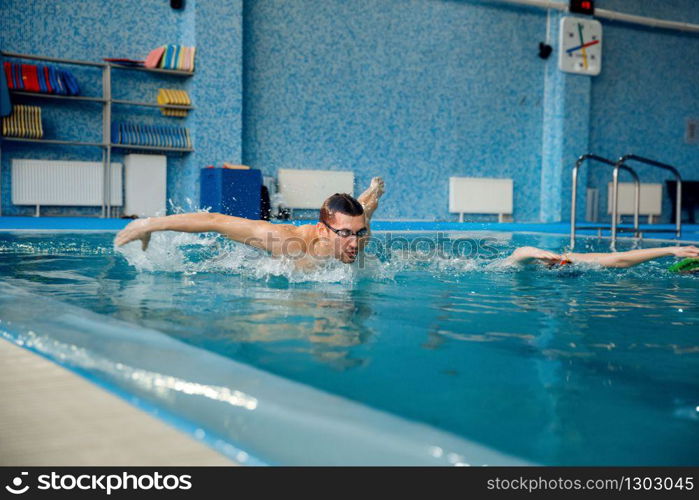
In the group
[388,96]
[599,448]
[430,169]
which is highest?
[388,96]

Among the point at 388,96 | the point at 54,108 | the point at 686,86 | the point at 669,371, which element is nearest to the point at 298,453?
the point at 669,371

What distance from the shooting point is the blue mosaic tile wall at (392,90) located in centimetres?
898

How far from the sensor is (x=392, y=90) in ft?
35.3

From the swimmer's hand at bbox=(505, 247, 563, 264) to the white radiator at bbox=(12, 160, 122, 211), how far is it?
20.4 ft

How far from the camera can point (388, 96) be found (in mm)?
10750

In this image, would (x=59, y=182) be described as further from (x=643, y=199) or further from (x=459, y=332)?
(x=643, y=199)

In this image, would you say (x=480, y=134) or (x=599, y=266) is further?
(x=480, y=134)

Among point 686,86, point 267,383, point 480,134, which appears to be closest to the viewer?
point 267,383

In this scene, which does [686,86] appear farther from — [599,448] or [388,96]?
[599,448]

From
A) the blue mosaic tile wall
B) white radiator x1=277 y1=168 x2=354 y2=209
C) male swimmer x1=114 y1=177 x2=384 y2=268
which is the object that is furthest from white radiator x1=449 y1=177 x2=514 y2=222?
male swimmer x1=114 y1=177 x2=384 y2=268

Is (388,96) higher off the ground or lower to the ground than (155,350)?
higher

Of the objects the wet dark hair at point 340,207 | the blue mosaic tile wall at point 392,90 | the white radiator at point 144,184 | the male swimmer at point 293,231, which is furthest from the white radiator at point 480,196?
the wet dark hair at point 340,207

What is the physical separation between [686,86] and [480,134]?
4.53 m

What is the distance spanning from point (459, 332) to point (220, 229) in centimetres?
150
